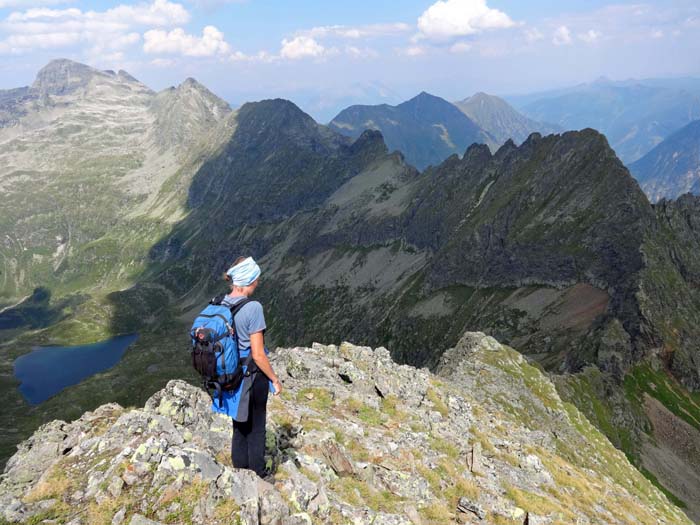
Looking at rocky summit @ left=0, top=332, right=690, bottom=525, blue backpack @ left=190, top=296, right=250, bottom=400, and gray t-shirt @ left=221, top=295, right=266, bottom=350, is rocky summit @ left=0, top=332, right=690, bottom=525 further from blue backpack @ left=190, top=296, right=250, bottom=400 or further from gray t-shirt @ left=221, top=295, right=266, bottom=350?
gray t-shirt @ left=221, top=295, right=266, bottom=350

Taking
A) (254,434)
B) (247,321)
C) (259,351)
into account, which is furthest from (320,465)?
(247,321)

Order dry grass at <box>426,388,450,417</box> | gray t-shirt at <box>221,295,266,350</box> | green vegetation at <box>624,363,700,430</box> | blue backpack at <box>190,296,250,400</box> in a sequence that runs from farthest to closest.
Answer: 1. green vegetation at <box>624,363,700,430</box>
2. dry grass at <box>426,388,450,417</box>
3. gray t-shirt at <box>221,295,266,350</box>
4. blue backpack at <box>190,296,250,400</box>

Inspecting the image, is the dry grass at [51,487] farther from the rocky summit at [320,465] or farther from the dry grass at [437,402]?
the dry grass at [437,402]

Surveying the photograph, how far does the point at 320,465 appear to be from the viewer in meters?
17.5

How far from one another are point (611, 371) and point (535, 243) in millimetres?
63531

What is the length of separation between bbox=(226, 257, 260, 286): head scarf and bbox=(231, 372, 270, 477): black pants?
272 cm

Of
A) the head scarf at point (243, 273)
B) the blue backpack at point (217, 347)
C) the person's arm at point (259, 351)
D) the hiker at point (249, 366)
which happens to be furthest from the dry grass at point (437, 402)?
the head scarf at point (243, 273)

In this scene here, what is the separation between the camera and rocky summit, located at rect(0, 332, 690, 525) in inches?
509

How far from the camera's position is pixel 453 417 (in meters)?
29.3

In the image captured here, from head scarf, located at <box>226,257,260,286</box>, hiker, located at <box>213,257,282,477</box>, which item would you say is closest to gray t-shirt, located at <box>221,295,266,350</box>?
hiker, located at <box>213,257,282,477</box>

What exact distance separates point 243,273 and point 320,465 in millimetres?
8894

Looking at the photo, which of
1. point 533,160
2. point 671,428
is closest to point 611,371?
point 671,428

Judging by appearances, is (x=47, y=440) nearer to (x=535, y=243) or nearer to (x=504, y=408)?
(x=504, y=408)

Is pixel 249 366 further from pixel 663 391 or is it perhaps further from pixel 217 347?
pixel 663 391
